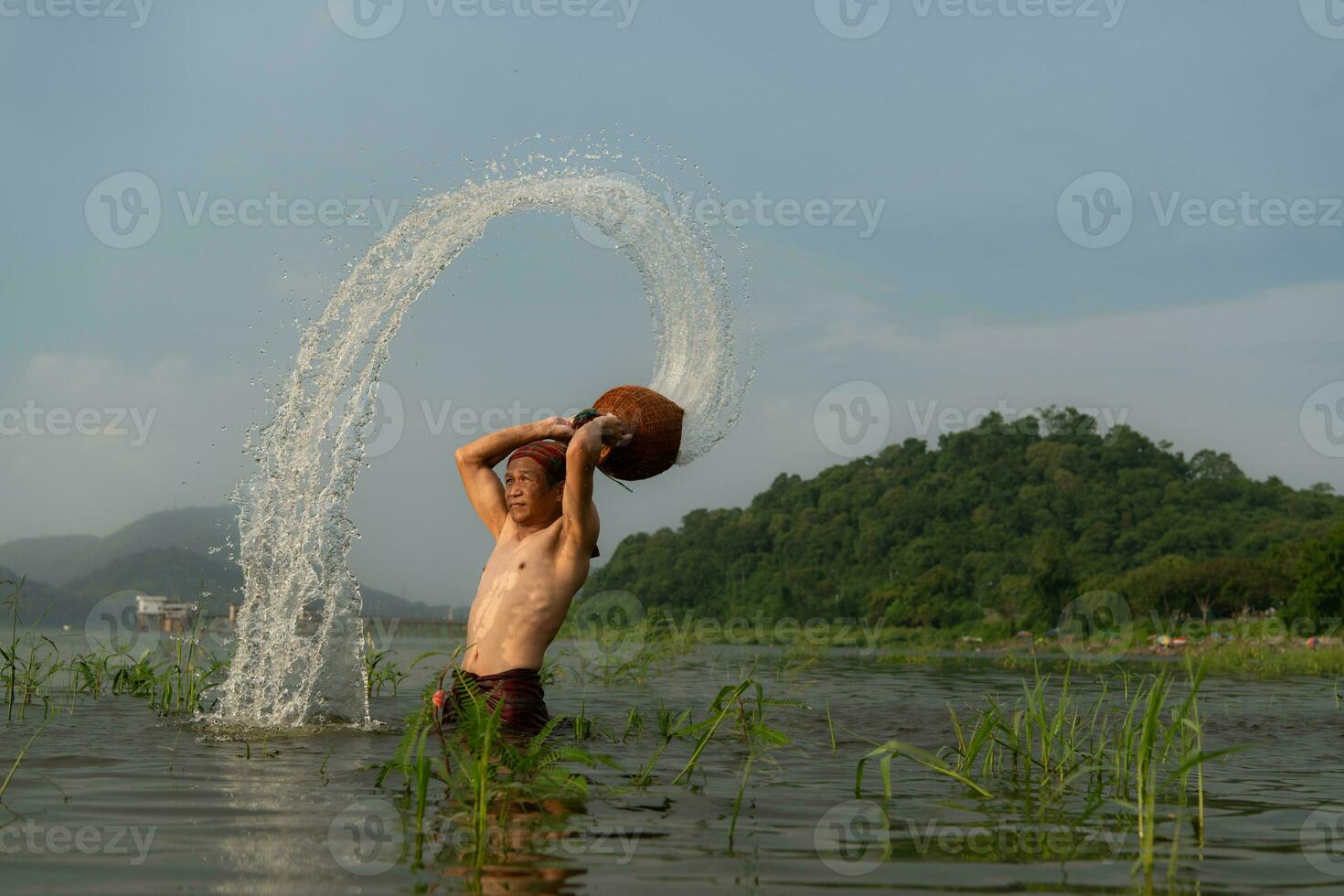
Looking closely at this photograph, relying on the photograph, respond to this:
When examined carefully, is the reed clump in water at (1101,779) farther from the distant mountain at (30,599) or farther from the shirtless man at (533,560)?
the distant mountain at (30,599)

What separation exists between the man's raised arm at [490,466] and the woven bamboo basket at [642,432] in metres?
0.40

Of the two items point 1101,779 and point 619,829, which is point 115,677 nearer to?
point 619,829

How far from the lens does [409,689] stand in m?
11.8

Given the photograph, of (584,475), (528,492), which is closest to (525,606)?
(528,492)

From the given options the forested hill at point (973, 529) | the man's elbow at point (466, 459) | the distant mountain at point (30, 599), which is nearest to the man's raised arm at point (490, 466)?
the man's elbow at point (466, 459)

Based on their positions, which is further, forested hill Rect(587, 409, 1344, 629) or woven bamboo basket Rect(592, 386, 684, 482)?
forested hill Rect(587, 409, 1344, 629)

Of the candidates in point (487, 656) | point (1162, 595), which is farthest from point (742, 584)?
point (487, 656)

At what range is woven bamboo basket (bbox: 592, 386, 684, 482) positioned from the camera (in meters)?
6.64

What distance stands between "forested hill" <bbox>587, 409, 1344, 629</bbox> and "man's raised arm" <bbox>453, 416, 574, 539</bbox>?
2225 inches

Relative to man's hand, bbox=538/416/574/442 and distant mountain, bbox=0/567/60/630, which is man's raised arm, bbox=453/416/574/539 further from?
distant mountain, bbox=0/567/60/630

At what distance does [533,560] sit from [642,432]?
37.5 inches

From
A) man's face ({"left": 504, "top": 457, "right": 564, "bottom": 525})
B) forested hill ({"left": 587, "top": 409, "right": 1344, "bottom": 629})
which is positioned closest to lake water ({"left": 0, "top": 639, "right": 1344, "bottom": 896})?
man's face ({"left": 504, "top": 457, "right": 564, "bottom": 525})

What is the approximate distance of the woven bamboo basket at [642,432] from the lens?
664cm

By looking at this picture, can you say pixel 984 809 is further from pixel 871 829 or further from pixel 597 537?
pixel 597 537
